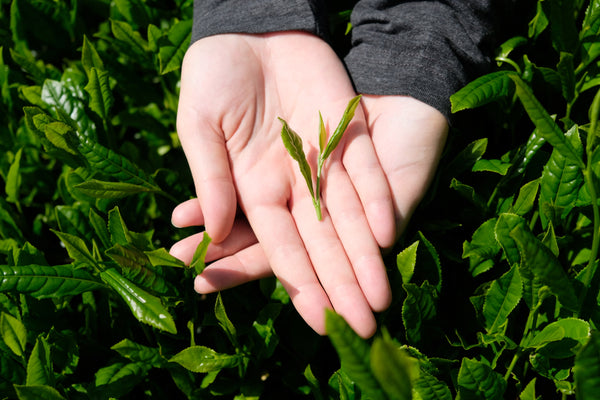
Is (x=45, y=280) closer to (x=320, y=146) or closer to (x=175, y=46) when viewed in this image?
(x=320, y=146)

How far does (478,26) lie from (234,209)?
3.48 feet

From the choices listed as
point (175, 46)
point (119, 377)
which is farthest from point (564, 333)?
point (175, 46)

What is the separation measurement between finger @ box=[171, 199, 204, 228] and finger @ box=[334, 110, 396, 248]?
1.54ft

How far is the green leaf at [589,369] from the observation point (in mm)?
665

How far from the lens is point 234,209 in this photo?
1.47m

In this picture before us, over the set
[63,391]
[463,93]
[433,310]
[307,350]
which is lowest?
[307,350]

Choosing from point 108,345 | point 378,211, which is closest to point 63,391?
point 108,345

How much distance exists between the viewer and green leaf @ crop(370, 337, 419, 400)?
653 mm

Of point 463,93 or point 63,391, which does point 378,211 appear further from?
point 63,391

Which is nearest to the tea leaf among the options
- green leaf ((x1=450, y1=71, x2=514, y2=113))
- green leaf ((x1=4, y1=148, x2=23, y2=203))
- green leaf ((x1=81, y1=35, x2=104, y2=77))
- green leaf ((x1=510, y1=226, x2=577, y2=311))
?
green leaf ((x1=450, y1=71, x2=514, y2=113))

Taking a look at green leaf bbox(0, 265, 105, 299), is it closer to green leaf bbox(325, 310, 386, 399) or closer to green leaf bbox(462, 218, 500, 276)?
green leaf bbox(325, 310, 386, 399)

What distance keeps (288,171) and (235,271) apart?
39 centimetres

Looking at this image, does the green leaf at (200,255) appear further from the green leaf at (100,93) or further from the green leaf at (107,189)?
the green leaf at (100,93)

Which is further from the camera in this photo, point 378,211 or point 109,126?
point 109,126
